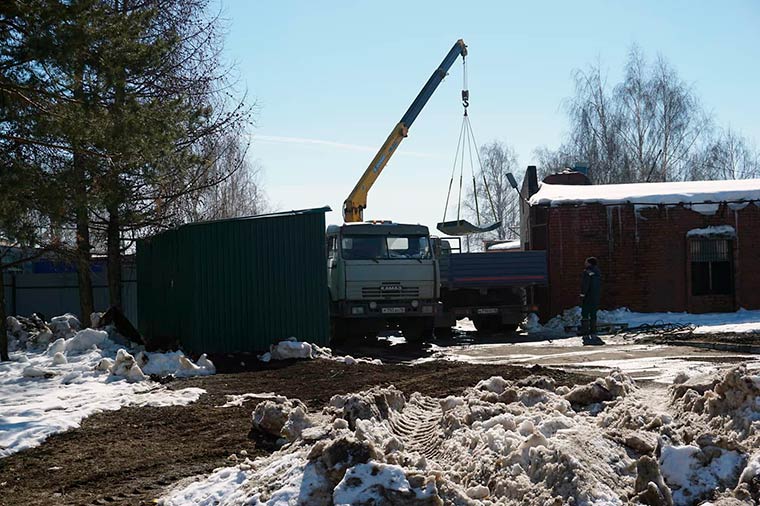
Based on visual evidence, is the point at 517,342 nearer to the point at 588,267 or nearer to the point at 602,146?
the point at 588,267

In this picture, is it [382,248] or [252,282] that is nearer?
[252,282]

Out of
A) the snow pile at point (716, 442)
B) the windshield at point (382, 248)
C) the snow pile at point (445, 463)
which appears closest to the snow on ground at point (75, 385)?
the snow pile at point (445, 463)

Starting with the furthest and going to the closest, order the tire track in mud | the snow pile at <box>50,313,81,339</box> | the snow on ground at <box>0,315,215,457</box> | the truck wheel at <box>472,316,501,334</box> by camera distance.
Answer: the truck wheel at <box>472,316,501,334</box>
the snow pile at <box>50,313,81,339</box>
the snow on ground at <box>0,315,215,457</box>
the tire track in mud

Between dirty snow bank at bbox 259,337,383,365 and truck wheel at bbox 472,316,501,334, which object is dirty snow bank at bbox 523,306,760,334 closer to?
truck wheel at bbox 472,316,501,334

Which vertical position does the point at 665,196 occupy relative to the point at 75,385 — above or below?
above

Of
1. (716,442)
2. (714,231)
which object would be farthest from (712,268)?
(716,442)

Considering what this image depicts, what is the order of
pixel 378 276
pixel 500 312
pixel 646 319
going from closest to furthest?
pixel 378 276 < pixel 500 312 < pixel 646 319

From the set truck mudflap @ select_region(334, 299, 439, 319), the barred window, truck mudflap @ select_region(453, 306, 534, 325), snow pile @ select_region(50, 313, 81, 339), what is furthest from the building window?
snow pile @ select_region(50, 313, 81, 339)

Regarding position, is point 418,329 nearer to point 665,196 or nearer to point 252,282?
point 252,282

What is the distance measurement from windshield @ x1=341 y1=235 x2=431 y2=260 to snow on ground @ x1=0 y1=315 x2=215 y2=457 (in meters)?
5.57

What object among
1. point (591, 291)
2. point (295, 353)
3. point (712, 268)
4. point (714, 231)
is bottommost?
point (295, 353)

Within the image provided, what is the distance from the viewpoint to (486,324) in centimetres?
2228

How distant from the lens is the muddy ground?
6391 mm

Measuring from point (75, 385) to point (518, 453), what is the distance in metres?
7.72
